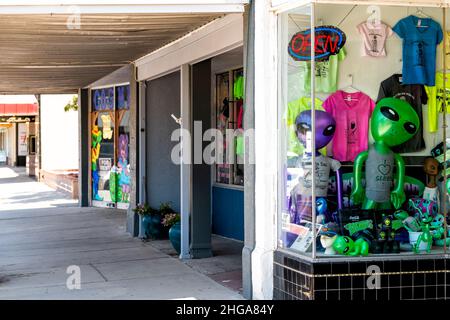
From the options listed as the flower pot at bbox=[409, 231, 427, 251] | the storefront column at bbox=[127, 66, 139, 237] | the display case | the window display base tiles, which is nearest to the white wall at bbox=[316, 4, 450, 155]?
the display case

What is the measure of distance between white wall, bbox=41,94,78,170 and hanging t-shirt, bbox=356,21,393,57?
1726 centimetres

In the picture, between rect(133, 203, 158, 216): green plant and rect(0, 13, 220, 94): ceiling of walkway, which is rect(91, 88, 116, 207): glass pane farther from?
rect(133, 203, 158, 216): green plant

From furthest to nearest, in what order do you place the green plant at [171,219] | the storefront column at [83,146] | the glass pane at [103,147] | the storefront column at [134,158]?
the storefront column at [83,146] → the glass pane at [103,147] → the storefront column at [134,158] → the green plant at [171,219]

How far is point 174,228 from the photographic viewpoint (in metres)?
10.0

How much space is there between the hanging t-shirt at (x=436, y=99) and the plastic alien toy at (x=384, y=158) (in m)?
0.20

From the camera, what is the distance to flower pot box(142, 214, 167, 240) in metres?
11.4

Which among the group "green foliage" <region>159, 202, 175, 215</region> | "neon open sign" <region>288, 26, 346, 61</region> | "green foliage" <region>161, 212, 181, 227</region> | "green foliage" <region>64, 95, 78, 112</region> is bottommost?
"green foliage" <region>161, 212, 181, 227</region>

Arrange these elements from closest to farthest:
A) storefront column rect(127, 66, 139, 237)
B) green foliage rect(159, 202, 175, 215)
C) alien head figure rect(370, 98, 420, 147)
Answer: alien head figure rect(370, 98, 420, 147) < green foliage rect(159, 202, 175, 215) < storefront column rect(127, 66, 139, 237)

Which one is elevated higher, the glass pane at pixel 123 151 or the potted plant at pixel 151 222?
the glass pane at pixel 123 151

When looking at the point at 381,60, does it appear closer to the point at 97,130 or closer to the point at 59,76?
the point at 59,76

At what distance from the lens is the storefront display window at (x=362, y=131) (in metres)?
6.77

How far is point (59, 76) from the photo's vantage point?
1376 cm

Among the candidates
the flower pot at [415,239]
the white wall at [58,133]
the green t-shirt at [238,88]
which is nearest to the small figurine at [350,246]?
the flower pot at [415,239]

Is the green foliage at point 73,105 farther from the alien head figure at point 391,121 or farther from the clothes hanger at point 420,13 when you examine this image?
the clothes hanger at point 420,13
